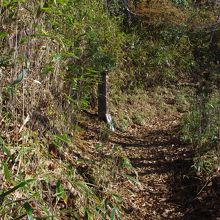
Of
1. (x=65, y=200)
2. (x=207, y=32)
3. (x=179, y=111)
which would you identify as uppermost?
(x=207, y=32)

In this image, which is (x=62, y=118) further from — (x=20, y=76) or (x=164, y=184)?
(x=164, y=184)

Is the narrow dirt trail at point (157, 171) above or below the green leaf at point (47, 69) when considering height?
below

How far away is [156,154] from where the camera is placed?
292 inches

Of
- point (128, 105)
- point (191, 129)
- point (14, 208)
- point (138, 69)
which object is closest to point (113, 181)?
point (14, 208)

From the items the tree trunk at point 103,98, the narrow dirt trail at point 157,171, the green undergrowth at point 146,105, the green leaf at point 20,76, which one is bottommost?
the narrow dirt trail at point 157,171

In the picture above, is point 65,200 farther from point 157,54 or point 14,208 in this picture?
point 157,54

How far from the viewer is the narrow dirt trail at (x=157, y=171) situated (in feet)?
17.4

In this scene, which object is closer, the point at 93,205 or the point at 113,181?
the point at 93,205

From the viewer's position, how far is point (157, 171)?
6578 millimetres

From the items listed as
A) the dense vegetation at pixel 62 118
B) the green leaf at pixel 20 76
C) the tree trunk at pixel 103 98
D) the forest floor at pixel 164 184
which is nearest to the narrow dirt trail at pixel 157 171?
the forest floor at pixel 164 184

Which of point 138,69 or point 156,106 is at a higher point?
point 138,69

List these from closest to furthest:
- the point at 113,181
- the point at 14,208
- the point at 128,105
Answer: the point at 14,208 → the point at 113,181 → the point at 128,105

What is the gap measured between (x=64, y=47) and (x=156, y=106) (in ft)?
21.1

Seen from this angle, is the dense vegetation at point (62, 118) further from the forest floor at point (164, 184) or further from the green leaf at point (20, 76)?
the forest floor at point (164, 184)
